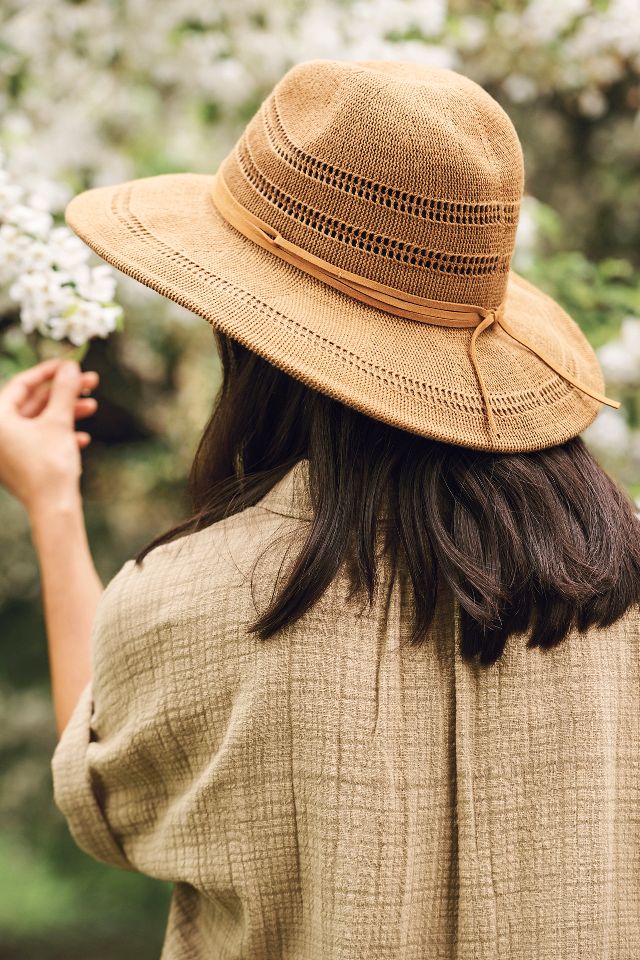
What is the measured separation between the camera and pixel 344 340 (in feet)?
3.54

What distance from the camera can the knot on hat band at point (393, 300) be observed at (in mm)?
1114

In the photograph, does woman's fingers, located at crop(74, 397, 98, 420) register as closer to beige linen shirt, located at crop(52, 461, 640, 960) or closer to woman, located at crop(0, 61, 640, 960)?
woman, located at crop(0, 61, 640, 960)

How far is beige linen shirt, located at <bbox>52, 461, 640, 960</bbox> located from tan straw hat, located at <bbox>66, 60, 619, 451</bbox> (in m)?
0.18

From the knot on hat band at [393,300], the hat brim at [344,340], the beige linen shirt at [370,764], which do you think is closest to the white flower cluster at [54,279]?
the hat brim at [344,340]

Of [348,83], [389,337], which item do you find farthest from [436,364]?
[348,83]

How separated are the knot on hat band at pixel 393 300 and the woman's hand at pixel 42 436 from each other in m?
0.49

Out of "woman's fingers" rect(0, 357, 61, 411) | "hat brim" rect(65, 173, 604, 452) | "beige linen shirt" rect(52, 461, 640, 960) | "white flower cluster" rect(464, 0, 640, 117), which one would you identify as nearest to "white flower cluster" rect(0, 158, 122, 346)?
"woman's fingers" rect(0, 357, 61, 411)

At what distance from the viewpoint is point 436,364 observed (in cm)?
112

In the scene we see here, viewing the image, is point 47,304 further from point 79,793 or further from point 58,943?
point 58,943

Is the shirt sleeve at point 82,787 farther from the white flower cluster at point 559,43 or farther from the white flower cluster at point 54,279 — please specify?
the white flower cluster at point 559,43

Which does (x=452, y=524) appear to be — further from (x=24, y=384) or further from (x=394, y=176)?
(x=24, y=384)

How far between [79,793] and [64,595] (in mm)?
328

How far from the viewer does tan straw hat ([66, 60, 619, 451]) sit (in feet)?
3.47

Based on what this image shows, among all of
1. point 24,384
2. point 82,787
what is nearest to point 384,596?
point 82,787
